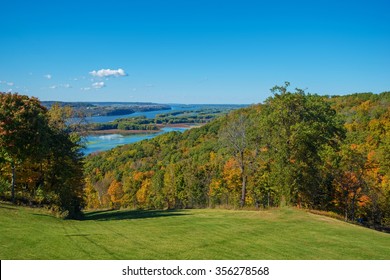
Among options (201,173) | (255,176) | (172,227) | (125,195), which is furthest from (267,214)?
(125,195)

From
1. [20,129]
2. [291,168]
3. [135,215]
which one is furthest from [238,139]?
[20,129]

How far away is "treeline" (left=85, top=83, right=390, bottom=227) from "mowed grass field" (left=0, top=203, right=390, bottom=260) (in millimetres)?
10008

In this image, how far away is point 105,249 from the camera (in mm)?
13297

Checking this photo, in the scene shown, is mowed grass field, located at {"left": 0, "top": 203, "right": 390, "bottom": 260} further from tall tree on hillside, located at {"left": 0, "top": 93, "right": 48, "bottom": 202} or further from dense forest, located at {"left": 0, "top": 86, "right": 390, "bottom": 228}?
dense forest, located at {"left": 0, "top": 86, "right": 390, "bottom": 228}

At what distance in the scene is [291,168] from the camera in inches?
1200

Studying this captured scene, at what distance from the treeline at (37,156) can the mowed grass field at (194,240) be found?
5.95m

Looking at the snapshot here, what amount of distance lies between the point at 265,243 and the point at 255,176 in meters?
38.3

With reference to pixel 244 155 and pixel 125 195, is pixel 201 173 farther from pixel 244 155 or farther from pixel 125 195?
pixel 244 155

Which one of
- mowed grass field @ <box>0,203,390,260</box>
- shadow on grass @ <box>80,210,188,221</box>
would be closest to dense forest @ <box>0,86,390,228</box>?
shadow on grass @ <box>80,210,188,221</box>

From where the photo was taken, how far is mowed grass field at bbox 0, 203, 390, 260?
1291cm

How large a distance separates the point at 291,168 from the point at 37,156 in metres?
22.1

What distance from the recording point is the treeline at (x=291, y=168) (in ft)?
103

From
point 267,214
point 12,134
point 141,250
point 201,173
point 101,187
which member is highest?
point 12,134

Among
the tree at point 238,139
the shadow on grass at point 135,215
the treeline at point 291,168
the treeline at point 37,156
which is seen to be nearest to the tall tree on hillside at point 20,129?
the treeline at point 37,156
